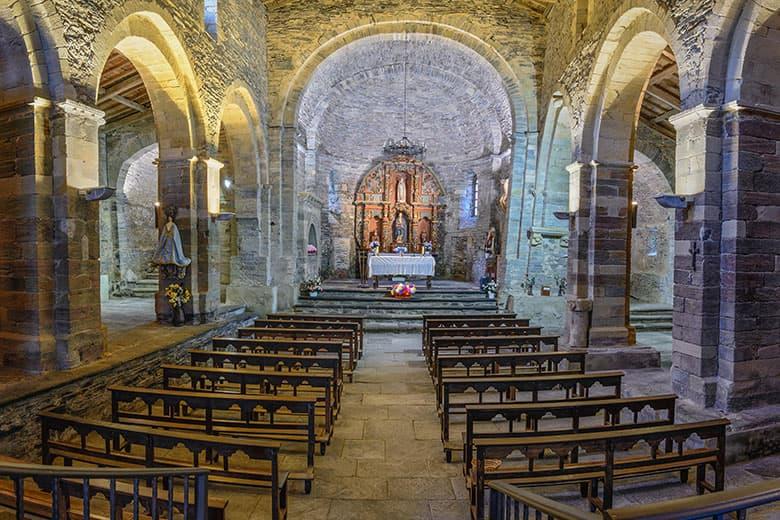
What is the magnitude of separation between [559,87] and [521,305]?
5543 mm

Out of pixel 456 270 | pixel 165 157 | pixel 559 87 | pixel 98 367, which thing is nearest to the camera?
pixel 98 367

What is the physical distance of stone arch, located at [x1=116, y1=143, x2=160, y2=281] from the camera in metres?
14.4

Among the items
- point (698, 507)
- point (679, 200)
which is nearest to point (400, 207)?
point (679, 200)

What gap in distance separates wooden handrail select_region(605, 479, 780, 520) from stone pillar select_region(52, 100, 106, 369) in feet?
19.8

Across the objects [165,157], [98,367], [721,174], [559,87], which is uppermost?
[559,87]

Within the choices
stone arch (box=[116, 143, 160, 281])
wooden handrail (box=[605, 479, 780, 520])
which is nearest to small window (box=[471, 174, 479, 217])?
stone arch (box=[116, 143, 160, 281])

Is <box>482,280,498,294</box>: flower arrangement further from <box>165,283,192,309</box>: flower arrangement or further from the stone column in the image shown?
<box>165,283,192,309</box>: flower arrangement

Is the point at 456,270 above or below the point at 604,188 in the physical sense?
below

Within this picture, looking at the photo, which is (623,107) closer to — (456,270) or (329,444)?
(329,444)

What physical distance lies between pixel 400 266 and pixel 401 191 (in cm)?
504

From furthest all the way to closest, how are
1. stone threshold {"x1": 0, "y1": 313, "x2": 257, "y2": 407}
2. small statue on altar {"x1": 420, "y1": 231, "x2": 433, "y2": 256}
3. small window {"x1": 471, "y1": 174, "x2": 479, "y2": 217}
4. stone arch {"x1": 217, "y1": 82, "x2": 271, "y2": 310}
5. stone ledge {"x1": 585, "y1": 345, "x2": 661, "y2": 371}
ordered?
small window {"x1": 471, "y1": 174, "x2": 479, "y2": 217}, small statue on altar {"x1": 420, "y1": 231, "x2": 433, "y2": 256}, stone arch {"x1": 217, "y1": 82, "x2": 271, "y2": 310}, stone ledge {"x1": 585, "y1": 345, "x2": 661, "y2": 371}, stone threshold {"x1": 0, "y1": 313, "x2": 257, "y2": 407}

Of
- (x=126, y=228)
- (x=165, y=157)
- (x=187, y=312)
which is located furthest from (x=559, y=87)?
(x=126, y=228)

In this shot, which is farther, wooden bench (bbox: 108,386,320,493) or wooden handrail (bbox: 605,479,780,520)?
wooden bench (bbox: 108,386,320,493)

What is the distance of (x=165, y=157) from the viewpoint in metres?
8.63
